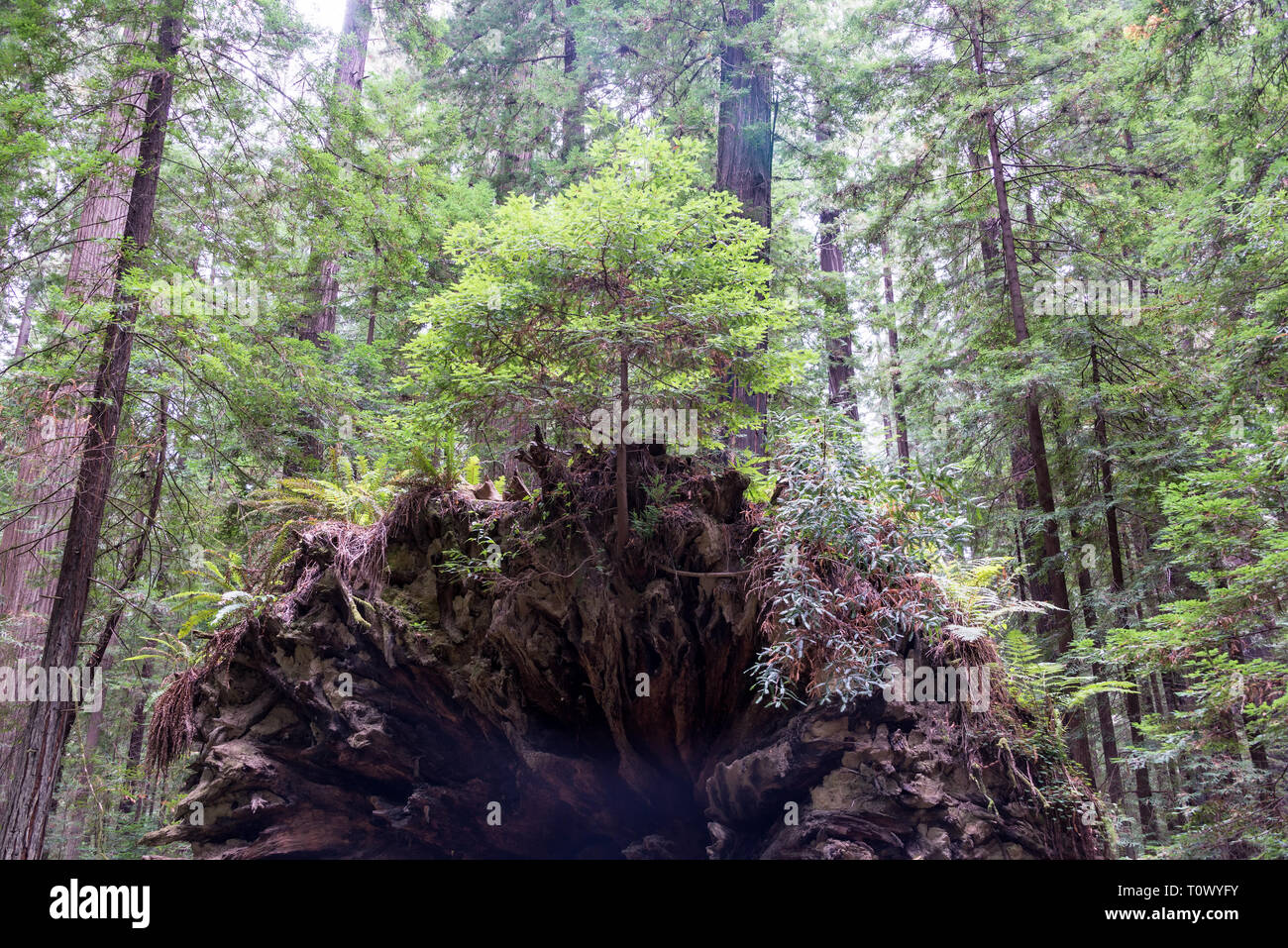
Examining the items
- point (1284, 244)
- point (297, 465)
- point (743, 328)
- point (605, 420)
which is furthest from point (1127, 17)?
point (297, 465)

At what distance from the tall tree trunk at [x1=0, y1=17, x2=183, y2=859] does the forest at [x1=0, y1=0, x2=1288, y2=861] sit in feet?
0.11

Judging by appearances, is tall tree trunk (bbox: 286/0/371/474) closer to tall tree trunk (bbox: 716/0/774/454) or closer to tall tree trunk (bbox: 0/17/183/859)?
tall tree trunk (bbox: 0/17/183/859)

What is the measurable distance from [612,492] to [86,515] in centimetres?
457

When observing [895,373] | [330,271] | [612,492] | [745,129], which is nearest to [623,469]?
[612,492]

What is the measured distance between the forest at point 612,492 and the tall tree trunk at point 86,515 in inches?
1.3

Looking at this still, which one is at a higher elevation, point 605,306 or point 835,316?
point 835,316

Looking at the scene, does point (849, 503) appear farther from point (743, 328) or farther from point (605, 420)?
point (605, 420)

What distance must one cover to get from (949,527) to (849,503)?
0.77 meters

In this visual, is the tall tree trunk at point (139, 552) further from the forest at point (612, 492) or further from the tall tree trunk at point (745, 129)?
the tall tree trunk at point (745, 129)

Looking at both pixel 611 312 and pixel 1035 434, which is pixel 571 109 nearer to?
pixel 611 312

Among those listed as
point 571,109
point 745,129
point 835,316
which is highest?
point 571,109

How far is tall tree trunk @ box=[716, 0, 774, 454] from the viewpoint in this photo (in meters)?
8.26

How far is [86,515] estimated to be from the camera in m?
6.06

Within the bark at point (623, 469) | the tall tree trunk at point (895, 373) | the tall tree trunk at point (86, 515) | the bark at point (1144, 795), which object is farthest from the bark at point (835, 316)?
the tall tree trunk at point (86, 515)
